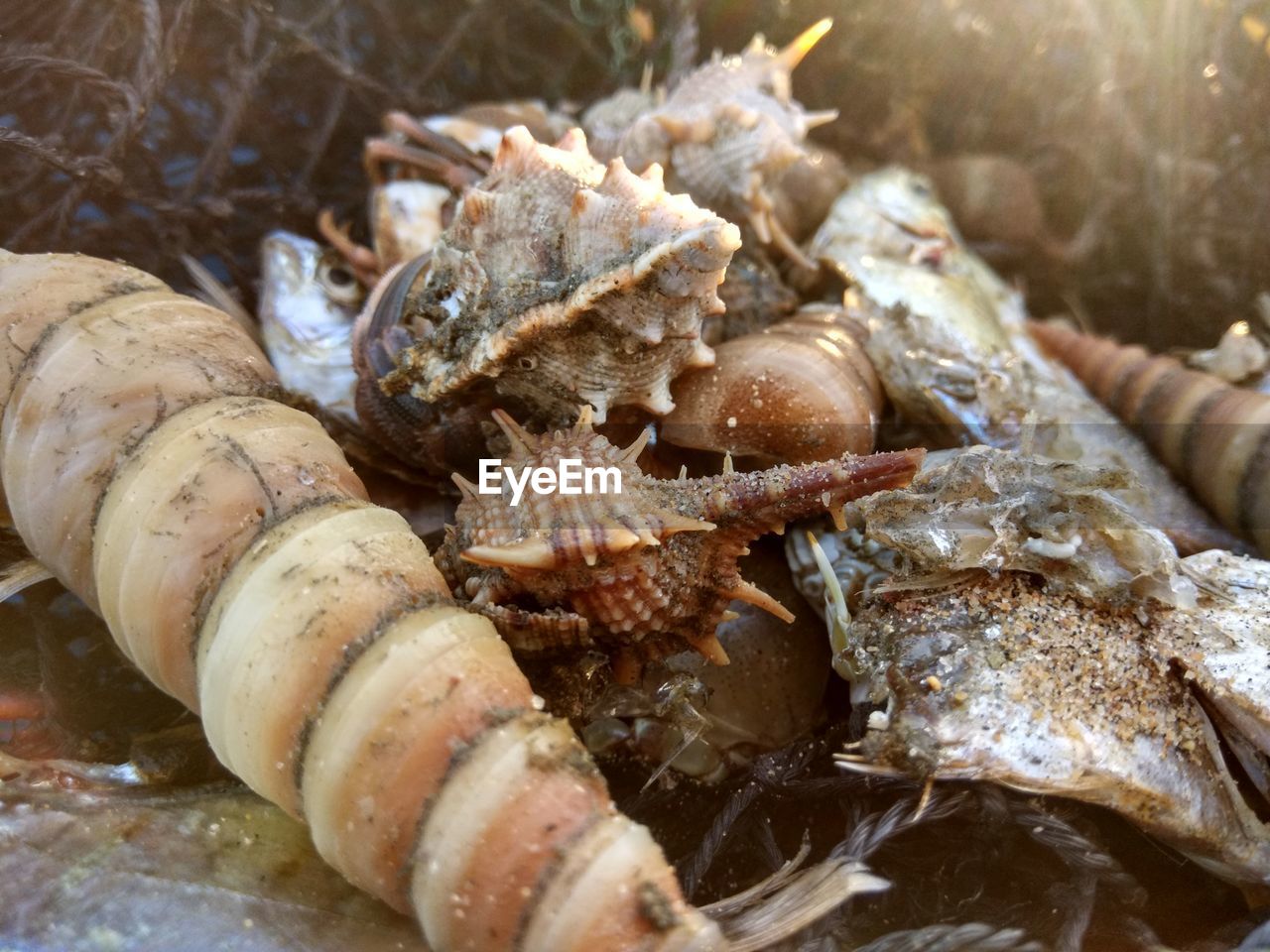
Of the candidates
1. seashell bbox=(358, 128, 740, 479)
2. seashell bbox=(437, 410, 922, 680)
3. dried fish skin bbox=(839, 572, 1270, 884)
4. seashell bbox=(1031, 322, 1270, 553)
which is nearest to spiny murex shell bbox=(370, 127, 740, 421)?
seashell bbox=(358, 128, 740, 479)

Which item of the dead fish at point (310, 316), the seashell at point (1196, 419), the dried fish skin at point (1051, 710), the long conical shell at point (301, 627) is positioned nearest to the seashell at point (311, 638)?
the long conical shell at point (301, 627)

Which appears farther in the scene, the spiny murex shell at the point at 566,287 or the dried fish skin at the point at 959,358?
the dried fish skin at the point at 959,358

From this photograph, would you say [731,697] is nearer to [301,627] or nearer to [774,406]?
[774,406]

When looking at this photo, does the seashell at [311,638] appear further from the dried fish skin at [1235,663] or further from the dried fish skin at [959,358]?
the dried fish skin at [959,358]

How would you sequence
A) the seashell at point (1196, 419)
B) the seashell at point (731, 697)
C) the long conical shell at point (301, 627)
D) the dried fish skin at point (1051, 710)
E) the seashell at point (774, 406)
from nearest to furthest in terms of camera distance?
1. the long conical shell at point (301, 627)
2. the dried fish skin at point (1051, 710)
3. the seashell at point (731, 697)
4. the seashell at point (774, 406)
5. the seashell at point (1196, 419)

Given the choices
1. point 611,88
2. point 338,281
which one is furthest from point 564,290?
point 611,88

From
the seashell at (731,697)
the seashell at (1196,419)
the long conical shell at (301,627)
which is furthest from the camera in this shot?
the seashell at (1196,419)

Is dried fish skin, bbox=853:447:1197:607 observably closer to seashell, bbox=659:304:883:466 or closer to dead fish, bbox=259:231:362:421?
seashell, bbox=659:304:883:466
